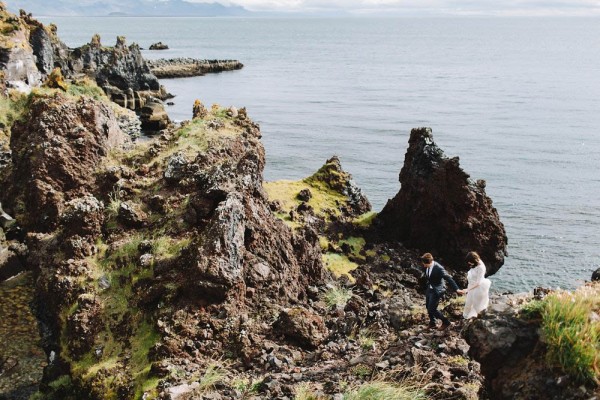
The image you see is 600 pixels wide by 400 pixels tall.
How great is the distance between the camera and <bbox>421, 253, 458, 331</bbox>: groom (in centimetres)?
1808

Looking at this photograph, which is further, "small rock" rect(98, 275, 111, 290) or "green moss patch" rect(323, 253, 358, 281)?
"green moss patch" rect(323, 253, 358, 281)

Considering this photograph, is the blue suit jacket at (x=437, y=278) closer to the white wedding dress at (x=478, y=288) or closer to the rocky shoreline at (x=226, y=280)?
the white wedding dress at (x=478, y=288)

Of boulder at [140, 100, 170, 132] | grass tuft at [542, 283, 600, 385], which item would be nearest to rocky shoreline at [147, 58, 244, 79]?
boulder at [140, 100, 170, 132]

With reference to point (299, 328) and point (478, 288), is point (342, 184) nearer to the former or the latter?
point (478, 288)

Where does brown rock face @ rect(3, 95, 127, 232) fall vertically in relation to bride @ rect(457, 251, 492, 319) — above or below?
above

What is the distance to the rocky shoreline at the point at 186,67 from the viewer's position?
150125mm

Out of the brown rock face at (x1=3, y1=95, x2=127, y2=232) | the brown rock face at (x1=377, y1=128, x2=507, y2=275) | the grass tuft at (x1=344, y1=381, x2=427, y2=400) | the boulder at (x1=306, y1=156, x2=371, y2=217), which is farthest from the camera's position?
the boulder at (x1=306, y1=156, x2=371, y2=217)

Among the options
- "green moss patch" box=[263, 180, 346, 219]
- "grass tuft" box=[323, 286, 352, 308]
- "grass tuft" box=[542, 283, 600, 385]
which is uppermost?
"grass tuft" box=[542, 283, 600, 385]

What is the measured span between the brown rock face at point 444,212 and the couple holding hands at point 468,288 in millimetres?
9904

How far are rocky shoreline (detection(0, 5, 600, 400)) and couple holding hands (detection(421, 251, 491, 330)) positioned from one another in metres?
0.87

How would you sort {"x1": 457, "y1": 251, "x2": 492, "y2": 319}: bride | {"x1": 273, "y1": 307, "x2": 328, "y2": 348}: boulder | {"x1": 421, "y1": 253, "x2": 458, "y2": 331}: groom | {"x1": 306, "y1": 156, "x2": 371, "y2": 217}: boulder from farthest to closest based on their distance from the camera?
{"x1": 306, "y1": 156, "x2": 371, "y2": 217}: boulder, {"x1": 421, "y1": 253, "x2": 458, "y2": 331}: groom, {"x1": 457, "y1": 251, "x2": 492, "y2": 319}: bride, {"x1": 273, "y1": 307, "x2": 328, "y2": 348}: boulder

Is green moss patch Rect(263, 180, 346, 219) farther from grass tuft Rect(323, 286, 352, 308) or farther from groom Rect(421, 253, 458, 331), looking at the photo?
groom Rect(421, 253, 458, 331)

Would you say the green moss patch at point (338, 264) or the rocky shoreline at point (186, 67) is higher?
the rocky shoreline at point (186, 67)

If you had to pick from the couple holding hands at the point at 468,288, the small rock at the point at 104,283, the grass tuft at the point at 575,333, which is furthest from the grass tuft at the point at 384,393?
the small rock at the point at 104,283
